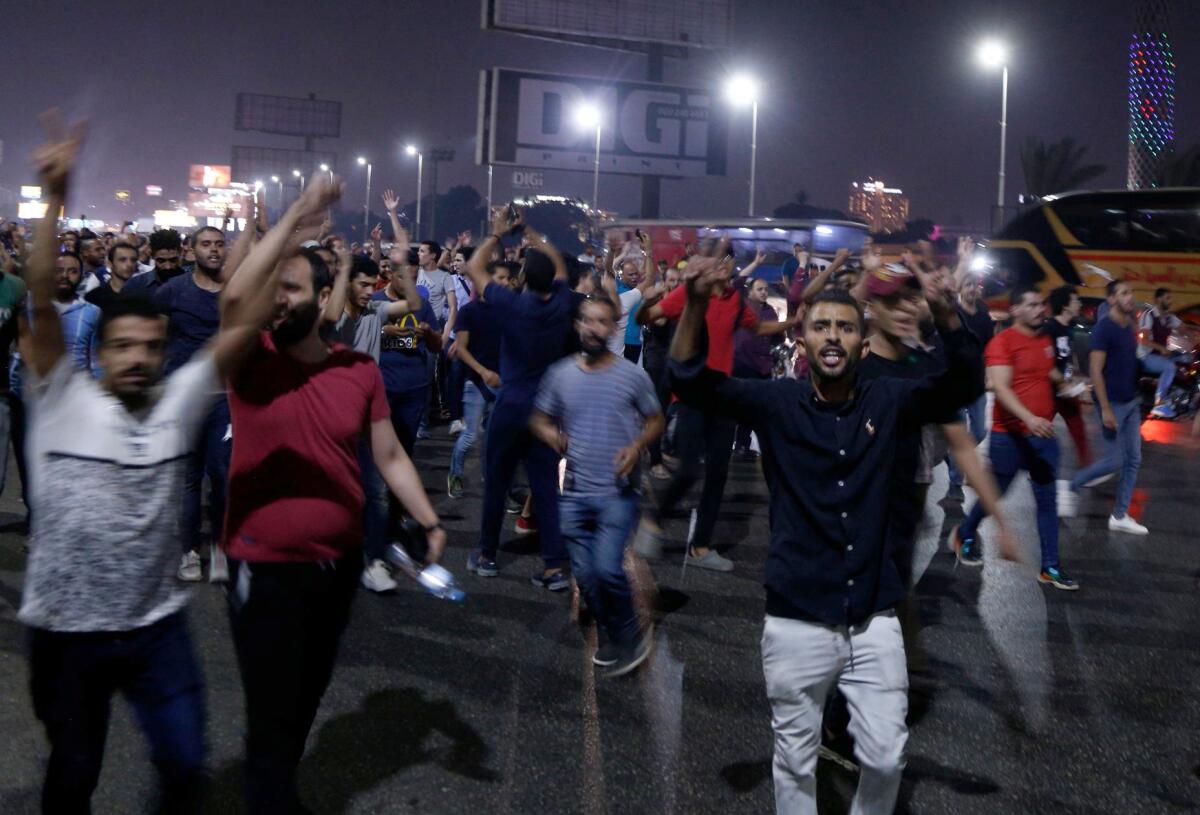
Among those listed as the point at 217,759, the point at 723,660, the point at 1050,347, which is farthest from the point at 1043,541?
the point at 217,759

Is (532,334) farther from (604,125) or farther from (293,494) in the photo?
(604,125)

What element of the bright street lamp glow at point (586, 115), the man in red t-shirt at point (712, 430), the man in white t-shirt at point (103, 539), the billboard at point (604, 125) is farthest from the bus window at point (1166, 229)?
the bright street lamp glow at point (586, 115)

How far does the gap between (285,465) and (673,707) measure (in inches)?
94.0

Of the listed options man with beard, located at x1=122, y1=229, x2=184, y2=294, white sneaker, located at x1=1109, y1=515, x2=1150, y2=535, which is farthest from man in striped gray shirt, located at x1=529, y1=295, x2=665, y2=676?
white sneaker, located at x1=1109, y1=515, x2=1150, y2=535

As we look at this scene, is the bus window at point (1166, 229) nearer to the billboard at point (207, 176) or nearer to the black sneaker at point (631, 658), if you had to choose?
the black sneaker at point (631, 658)

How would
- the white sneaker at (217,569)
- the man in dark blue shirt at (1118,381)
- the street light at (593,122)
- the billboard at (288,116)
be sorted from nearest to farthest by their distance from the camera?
the white sneaker at (217,569) < the man in dark blue shirt at (1118,381) < the street light at (593,122) < the billboard at (288,116)

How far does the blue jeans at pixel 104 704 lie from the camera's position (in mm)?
3102

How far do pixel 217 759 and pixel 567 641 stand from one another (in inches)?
81.7

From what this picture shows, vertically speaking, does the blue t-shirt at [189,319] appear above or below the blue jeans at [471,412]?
above

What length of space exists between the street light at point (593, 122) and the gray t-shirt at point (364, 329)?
46.7 m

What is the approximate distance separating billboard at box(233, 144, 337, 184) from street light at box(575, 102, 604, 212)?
61143 millimetres

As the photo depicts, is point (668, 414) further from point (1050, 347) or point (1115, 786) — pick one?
point (1115, 786)

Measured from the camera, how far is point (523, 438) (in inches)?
284

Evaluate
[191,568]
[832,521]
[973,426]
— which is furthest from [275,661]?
[973,426]
